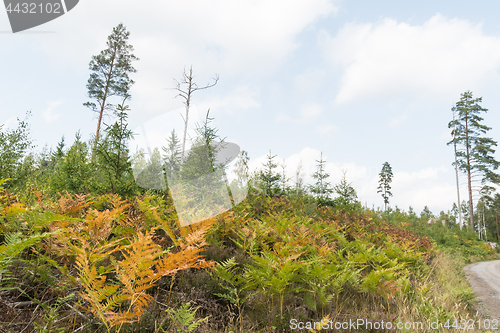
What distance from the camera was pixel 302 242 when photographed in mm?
3652

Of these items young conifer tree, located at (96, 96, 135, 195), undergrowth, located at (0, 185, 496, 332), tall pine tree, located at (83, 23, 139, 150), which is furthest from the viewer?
tall pine tree, located at (83, 23, 139, 150)

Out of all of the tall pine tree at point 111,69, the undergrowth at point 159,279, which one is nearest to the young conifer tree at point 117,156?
the undergrowth at point 159,279

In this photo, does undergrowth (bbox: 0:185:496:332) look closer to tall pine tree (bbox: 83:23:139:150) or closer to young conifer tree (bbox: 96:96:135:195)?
young conifer tree (bbox: 96:96:135:195)

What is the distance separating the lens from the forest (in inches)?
76.2

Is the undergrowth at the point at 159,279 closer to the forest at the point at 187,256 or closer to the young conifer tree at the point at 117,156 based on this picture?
the forest at the point at 187,256

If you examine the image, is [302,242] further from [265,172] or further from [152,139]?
[265,172]

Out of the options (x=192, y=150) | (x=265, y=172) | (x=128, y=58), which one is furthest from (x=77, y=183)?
(x=128, y=58)

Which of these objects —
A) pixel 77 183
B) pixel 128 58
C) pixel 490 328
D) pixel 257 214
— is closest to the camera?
pixel 490 328

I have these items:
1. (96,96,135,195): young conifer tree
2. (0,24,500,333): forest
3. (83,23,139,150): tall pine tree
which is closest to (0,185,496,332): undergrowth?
(0,24,500,333): forest

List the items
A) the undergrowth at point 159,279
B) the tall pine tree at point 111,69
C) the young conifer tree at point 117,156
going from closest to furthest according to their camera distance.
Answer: the undergrowth at point 159,279 < the young conifer tree at point 117,156 < the tall pine tree at point 111,69

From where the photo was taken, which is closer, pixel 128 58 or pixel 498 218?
pixel 128 58

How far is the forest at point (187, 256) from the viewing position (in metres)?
1.93

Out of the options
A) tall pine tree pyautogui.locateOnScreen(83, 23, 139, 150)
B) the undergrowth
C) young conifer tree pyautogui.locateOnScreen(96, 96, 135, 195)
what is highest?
tall pine tree pyautogui.locateOnScreen(83, 23, 139, 150)

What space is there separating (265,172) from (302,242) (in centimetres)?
702
